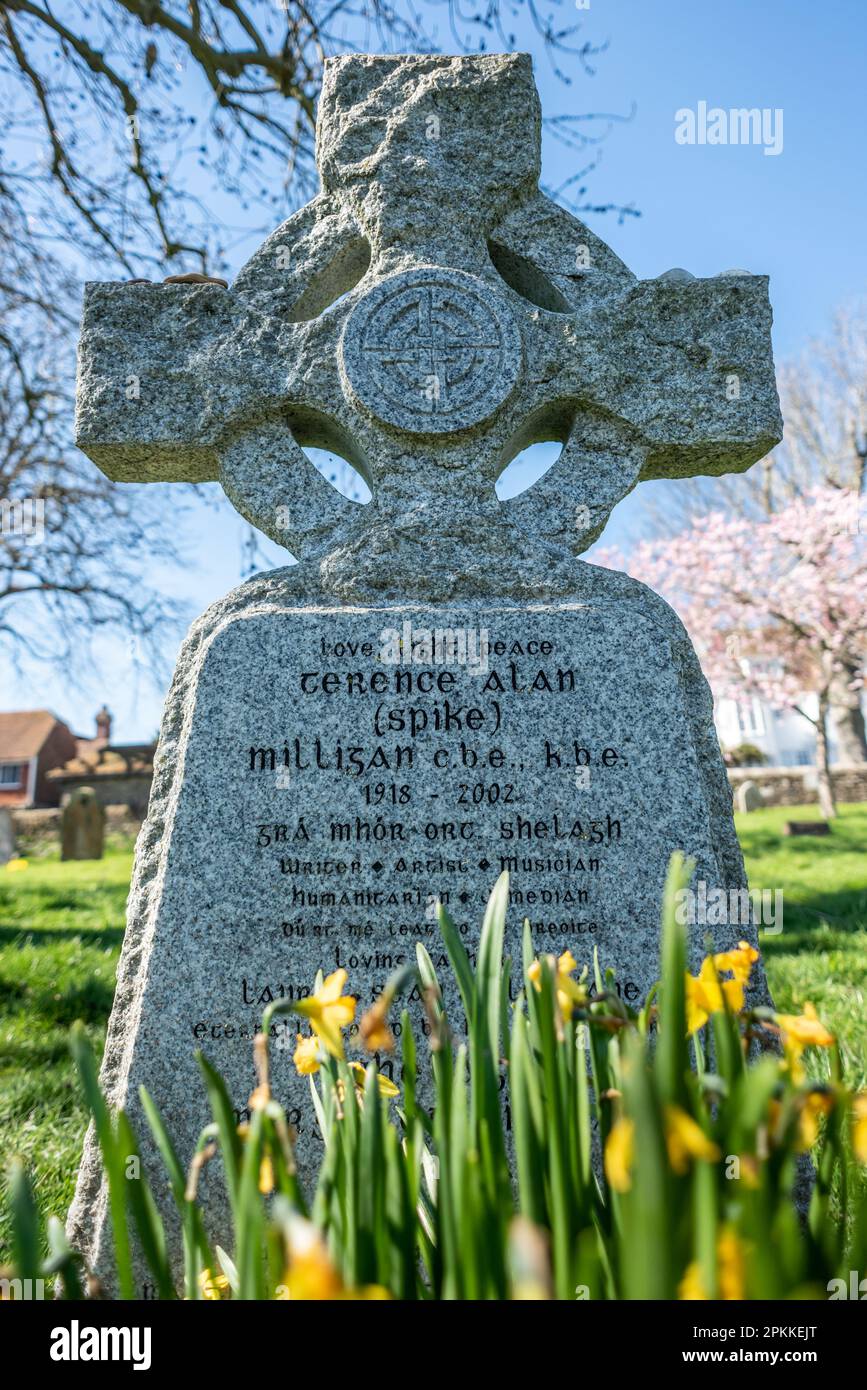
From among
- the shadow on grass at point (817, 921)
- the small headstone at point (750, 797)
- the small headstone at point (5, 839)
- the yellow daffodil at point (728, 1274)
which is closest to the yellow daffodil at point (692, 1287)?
the yellow daffodil at point (728, 1274)

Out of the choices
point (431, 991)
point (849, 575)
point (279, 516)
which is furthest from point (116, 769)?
point (431, 991)

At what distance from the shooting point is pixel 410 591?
2.66 meters

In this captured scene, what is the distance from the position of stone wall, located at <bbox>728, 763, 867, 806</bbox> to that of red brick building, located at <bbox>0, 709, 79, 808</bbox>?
23076mm

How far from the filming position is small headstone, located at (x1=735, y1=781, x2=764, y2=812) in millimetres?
18906

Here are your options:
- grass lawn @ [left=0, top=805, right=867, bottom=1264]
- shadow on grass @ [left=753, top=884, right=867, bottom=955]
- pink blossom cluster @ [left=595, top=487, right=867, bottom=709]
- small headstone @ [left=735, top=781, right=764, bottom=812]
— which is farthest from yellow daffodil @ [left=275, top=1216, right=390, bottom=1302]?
small headstone @ [left=735, top=781, right=764, bottom=812]

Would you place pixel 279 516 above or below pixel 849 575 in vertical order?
below

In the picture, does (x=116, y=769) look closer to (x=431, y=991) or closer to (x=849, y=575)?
(x=849, y=575)

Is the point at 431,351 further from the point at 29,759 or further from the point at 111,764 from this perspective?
the point at 29,759

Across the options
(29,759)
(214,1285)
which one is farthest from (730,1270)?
(29,759)

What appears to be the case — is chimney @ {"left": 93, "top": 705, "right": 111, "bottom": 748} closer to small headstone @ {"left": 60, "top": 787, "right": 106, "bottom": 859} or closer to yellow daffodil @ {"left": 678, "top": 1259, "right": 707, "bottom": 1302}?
small headstone @ {"left": 60, "top": 787, "right": 106, "bottom": 859}

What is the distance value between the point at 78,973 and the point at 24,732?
32.7 metres
